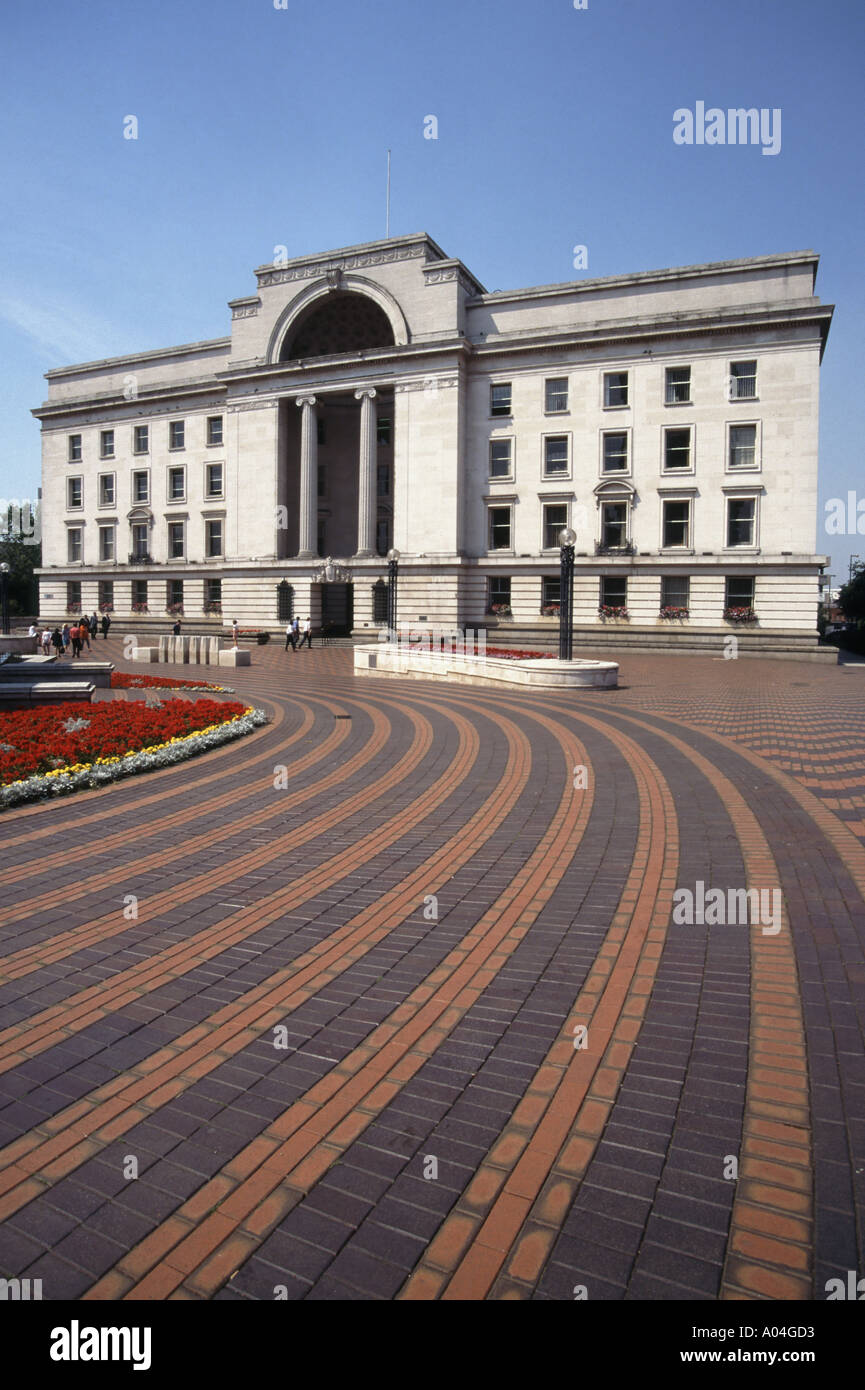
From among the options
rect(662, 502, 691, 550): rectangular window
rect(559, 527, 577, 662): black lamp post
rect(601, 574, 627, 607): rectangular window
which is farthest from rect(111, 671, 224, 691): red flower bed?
rect(662, 502, 691, 550): rectangular window

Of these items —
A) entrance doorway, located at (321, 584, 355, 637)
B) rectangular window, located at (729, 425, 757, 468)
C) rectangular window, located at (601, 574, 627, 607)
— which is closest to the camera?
rectangular window, located at (729, 425, 757, 468)

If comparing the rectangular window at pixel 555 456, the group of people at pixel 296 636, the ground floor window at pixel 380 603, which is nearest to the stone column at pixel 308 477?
the ground floor window at pixel 380 603

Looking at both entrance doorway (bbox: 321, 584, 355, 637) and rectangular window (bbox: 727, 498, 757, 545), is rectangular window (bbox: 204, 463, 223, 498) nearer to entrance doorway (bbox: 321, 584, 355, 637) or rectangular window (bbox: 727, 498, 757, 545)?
entrance doorway (bbox: 321, 584, 355, 637)

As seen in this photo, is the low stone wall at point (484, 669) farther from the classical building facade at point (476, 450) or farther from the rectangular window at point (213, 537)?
the rectangular window at point (213, 537)

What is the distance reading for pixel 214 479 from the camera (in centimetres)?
4931

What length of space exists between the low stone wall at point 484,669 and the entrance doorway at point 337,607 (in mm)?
19933

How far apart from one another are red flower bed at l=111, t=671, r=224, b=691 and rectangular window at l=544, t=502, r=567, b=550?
2412 cm

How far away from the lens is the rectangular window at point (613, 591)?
→ 39062mm

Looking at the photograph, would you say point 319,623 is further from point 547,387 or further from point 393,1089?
point 393,1089

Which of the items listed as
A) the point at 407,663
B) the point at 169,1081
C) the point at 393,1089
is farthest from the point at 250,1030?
the point at 407,663

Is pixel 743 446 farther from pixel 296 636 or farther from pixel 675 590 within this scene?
pixel 296 636

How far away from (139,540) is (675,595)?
1347 inches

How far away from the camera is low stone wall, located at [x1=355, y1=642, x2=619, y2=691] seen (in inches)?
788

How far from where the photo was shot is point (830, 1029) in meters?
4.15
